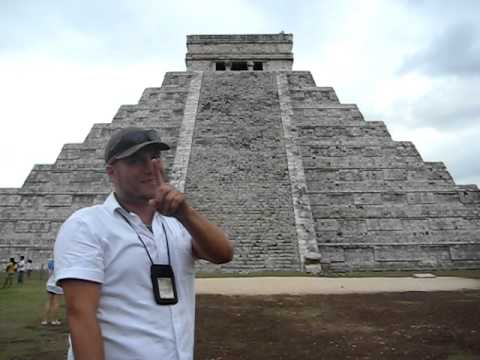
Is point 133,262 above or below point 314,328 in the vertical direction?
above

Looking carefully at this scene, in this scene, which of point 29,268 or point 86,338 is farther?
point 29,268

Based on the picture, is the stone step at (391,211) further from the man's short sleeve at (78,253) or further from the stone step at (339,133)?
the man's short sleeve at (78,253)

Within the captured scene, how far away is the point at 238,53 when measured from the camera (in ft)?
84.9

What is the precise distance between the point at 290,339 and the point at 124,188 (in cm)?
444

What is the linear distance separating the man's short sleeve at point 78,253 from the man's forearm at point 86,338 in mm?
134

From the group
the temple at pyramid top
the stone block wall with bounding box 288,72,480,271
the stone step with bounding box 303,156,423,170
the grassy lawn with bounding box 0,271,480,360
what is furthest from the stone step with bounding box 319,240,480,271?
the temple at pyramid top

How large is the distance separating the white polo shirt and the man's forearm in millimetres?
70

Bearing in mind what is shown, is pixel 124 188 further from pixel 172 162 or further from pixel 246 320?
pixel 172 162

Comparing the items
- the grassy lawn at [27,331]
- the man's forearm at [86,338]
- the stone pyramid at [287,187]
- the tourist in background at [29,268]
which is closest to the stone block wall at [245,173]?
the stone pyramid at [287,187]

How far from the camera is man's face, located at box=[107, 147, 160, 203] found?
173 centimetres

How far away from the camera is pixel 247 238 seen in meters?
13.2

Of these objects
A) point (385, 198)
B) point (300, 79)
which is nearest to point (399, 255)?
point (385, 198)

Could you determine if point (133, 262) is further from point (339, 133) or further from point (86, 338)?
point (339, 133)

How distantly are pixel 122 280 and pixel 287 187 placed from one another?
13.8 meters
